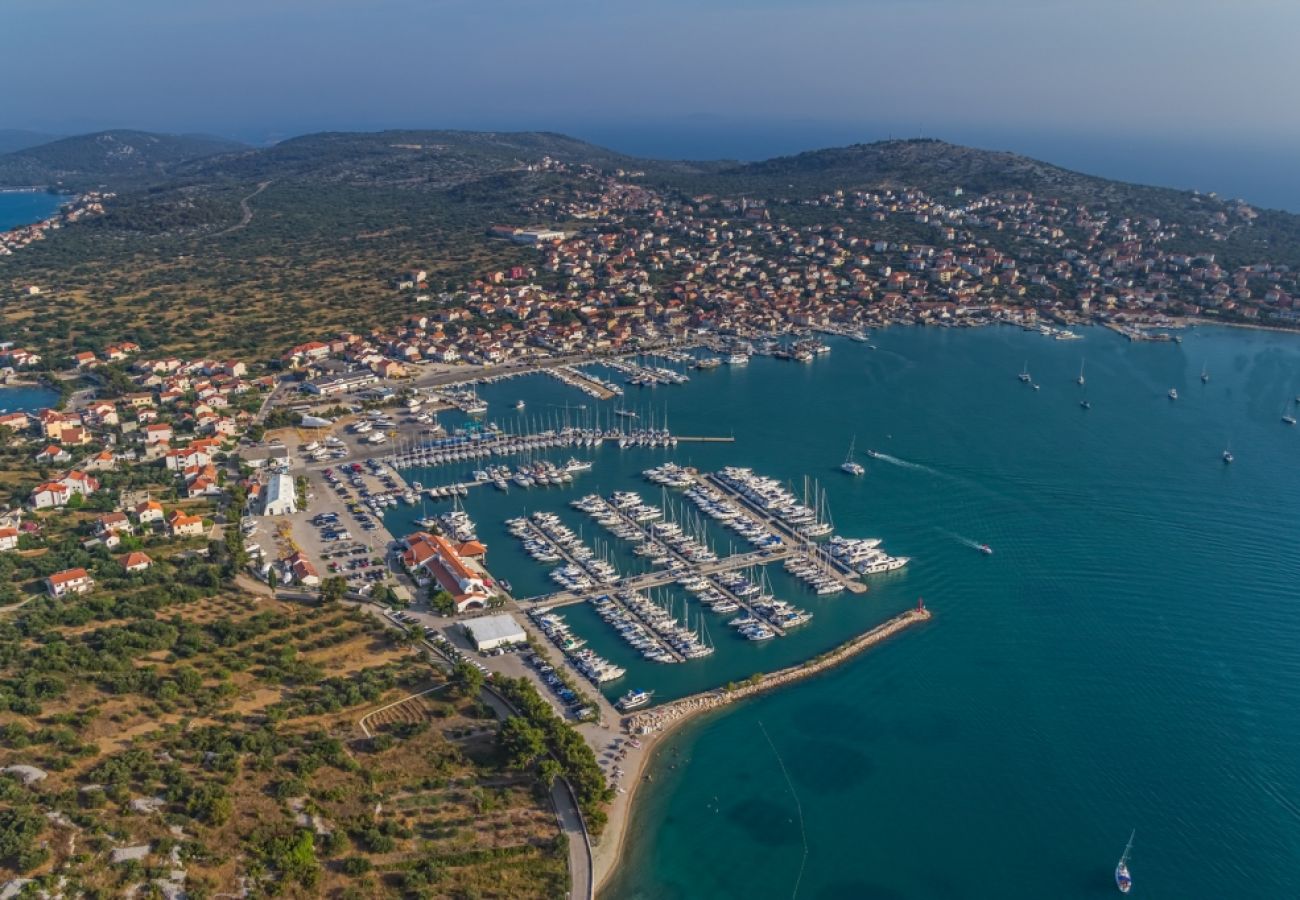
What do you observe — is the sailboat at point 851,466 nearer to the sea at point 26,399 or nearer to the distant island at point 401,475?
the distant island at point 401,475

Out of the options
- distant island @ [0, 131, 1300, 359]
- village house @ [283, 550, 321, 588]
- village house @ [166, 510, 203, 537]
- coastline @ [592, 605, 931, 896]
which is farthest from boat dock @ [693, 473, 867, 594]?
distant island @ [0, 131, 1300, 359]

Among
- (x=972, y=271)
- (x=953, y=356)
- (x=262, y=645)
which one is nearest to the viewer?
(x=262, y=645)

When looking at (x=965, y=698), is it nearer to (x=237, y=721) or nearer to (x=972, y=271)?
(x=237, y=721)

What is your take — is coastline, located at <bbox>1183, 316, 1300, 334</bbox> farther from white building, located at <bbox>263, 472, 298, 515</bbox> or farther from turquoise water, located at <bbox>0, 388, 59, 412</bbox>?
turquoise water, located at <bbox>0, 388, 59, 412</bbox>

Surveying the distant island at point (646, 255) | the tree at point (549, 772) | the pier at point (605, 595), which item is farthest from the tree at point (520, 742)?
the distant island at point (646, 255)

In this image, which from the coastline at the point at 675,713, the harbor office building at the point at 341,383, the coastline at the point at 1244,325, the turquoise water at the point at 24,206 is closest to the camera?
the coastline at the point at 675,713

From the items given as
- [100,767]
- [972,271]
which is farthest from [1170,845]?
[972,271]
